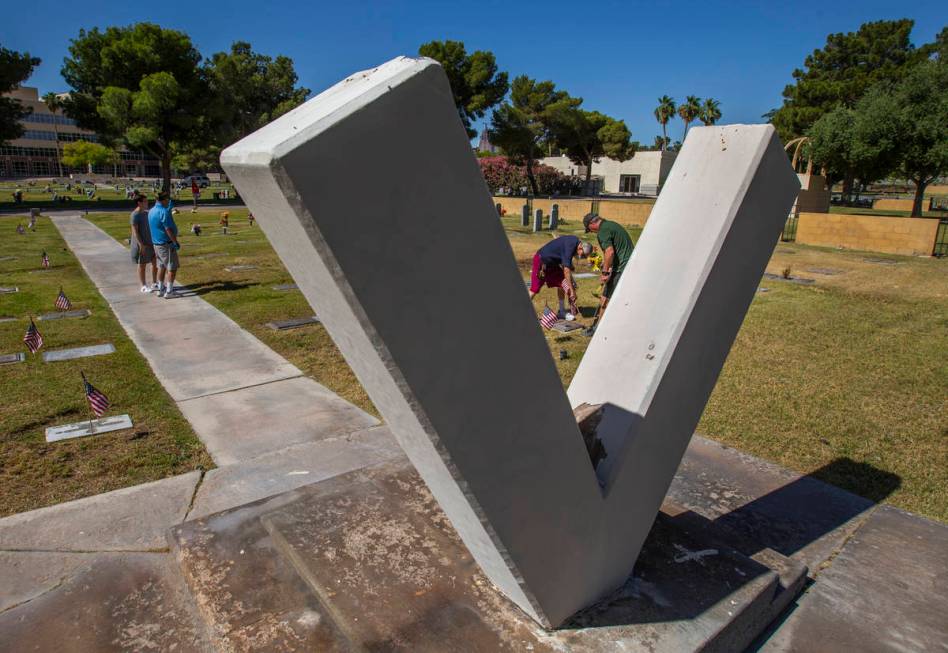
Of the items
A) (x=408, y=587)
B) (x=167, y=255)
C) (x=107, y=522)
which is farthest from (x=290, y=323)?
(x=408, y=587)

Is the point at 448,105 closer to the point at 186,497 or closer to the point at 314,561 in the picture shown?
the point at 314,561

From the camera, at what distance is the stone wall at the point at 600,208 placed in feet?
90.3

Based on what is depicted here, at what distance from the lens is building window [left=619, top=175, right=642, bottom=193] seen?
67.7 m

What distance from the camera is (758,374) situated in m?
6.74

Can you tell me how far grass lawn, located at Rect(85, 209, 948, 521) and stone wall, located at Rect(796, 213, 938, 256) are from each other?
512cm

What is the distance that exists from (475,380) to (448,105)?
0.79 metres

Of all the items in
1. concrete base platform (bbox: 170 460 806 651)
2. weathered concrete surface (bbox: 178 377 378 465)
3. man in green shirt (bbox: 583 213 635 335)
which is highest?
man in green shirt (bbox: 583 213 635 335)

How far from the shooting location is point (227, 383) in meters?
6.12

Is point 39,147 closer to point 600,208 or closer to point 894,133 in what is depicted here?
point 600,208

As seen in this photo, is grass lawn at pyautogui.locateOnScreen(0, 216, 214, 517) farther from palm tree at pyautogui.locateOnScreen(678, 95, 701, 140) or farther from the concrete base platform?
palm tree at pyautogui.locateOnScreen(678, 95, 701, 140)

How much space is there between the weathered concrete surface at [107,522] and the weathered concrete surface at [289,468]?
6.4 inches

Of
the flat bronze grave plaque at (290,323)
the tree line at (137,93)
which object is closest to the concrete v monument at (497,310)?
the flat bronze grave plaque at (290,323)

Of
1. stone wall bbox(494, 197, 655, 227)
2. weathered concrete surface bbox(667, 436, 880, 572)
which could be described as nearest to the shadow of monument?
weathered concrete surface bbox(667, 436, 880, 572)

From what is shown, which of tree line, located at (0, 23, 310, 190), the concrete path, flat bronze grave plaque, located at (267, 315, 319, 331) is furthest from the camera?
tree line, located at (0, 23, 310, 190)
